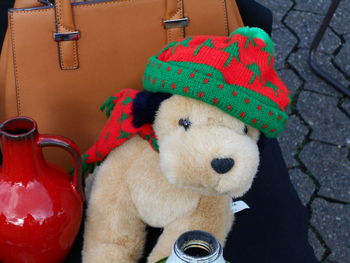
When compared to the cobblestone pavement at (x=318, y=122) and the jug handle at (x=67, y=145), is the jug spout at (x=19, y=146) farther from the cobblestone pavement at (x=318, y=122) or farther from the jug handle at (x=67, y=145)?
the cobblestone pavement at (x=318, y=122)

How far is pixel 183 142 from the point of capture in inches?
29.2

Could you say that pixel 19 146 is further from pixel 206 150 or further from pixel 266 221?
pixel 266 221

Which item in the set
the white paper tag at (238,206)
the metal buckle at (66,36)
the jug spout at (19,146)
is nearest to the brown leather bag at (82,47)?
the metal buckle at (66,36)

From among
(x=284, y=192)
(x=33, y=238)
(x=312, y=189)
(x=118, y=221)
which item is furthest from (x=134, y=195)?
(x=312, y=189)

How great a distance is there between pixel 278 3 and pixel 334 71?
49 cm

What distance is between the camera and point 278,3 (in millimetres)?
2473

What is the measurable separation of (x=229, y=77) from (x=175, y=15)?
30 cm

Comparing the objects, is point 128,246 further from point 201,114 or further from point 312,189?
point 312,189

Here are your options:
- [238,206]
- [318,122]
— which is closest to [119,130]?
[238,206]

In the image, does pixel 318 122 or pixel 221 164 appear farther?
pixel 318 122

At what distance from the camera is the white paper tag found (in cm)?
104

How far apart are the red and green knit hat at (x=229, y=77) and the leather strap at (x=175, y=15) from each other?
20cm

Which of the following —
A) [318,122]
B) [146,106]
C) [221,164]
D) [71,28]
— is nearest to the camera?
[221,164]

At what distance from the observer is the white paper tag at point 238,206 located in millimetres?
1036
